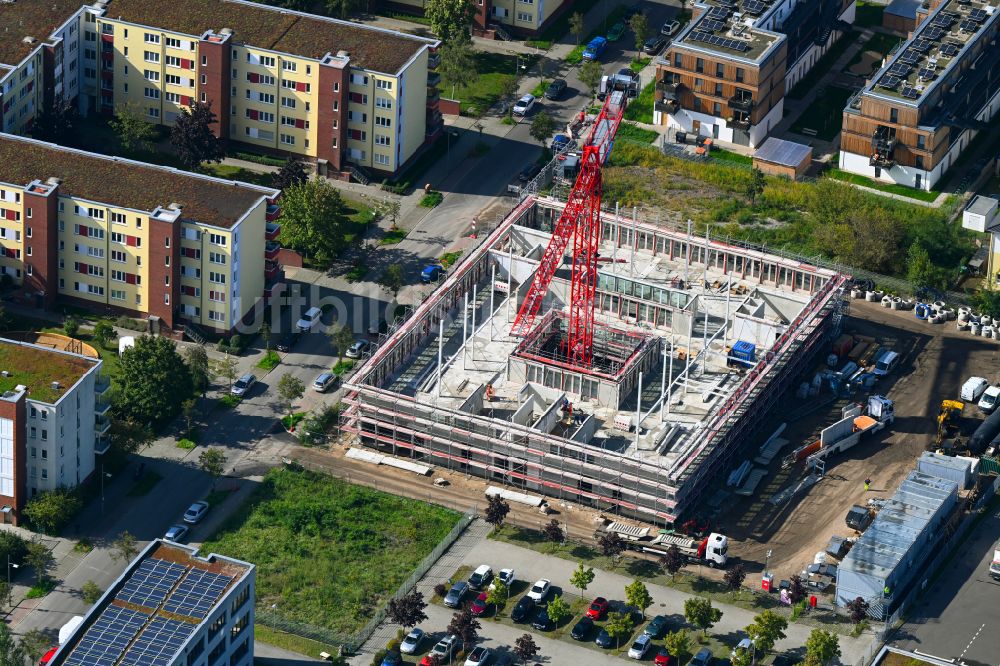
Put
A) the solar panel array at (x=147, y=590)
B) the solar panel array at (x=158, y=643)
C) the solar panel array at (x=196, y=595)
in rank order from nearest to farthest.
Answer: the solar panel array at (x=158, y=643) → the solar panel array at (x=196, y=595) → the solar panel array at (x=147, y=590)

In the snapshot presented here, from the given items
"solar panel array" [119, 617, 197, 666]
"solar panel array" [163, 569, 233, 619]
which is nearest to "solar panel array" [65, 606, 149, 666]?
"solar panel array" [119, 617, 197, 666]

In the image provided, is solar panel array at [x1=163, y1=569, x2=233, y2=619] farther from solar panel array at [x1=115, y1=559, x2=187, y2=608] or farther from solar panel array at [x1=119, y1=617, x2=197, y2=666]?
solar panel array at [x1=119, y1=617, x2=197, y2=666]

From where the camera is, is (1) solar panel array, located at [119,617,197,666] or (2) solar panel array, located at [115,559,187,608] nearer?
(1) solar panel array, located at [119,617,197,666]

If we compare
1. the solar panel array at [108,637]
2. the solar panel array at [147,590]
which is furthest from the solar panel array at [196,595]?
the solar panel array at [108,637]

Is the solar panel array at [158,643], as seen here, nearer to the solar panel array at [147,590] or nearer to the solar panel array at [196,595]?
the solar panel array at [196,595]

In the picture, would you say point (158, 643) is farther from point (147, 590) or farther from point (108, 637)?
point (147, 590)
